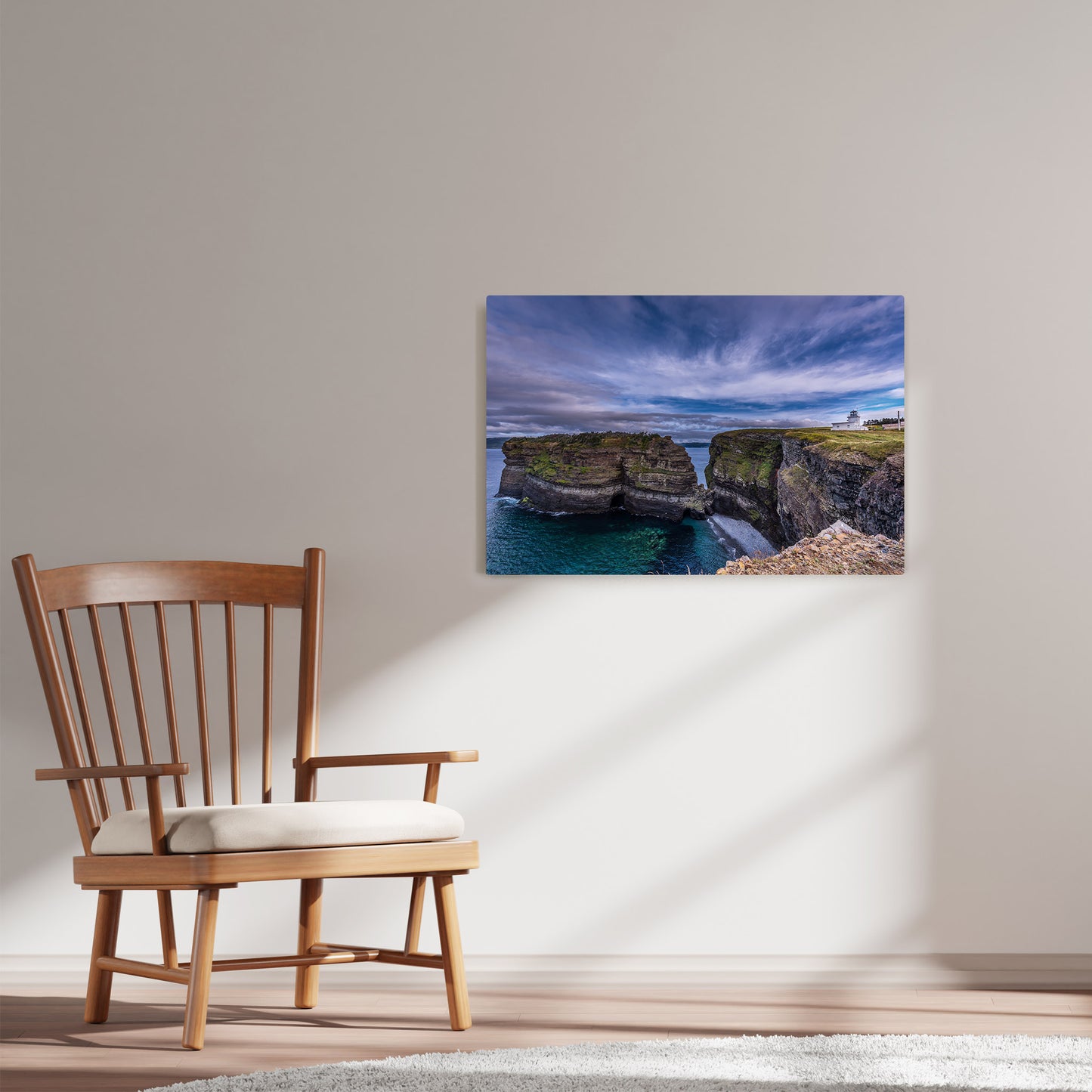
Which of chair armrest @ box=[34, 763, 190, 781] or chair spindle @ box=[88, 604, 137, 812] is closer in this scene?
chair armrest @ box=[34, 763, 190, 781]

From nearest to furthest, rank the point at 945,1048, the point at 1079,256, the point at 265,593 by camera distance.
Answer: the point at 945,1048 < the point at 265,593 < the point at 1079,256

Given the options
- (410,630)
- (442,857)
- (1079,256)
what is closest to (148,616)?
(410,630)

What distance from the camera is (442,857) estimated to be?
2.06 metres

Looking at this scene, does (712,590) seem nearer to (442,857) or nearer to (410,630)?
(410,630)

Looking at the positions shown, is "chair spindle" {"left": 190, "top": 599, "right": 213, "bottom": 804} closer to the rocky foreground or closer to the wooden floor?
the wooden floor

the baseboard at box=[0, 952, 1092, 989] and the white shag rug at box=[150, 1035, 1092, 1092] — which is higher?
the white shag rug at box=[150, 1035, 1092, 1092]

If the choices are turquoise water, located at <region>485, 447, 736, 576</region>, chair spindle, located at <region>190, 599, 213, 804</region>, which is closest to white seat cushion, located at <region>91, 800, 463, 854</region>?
chair spindle, located at <region>190, 599, 213, 804</region>

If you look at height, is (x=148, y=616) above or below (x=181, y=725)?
above

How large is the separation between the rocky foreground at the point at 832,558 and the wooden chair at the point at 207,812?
2.74 feet

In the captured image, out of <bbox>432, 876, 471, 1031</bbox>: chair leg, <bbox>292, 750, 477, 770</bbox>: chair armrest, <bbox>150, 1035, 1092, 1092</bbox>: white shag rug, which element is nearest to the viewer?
<bbox>150, 1035, 1092, 1092</bbox>: white shag rug

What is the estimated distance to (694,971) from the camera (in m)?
2.58

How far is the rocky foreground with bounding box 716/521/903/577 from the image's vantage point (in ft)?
8.74

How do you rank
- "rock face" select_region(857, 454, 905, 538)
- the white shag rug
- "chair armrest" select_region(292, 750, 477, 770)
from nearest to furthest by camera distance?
the white shag rug
"chair armrest" select_region(292, 750, 477, 770)
"rock face" select_region(857, 454, 905, 538)

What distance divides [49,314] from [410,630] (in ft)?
3.83
